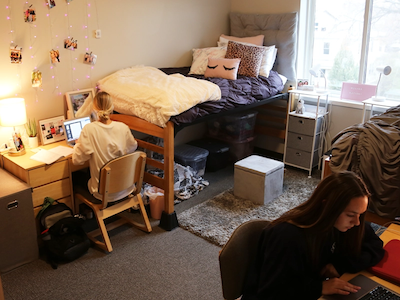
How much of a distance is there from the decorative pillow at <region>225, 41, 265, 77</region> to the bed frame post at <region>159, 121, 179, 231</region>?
1.36 meters

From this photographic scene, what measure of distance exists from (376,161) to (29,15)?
259 cm

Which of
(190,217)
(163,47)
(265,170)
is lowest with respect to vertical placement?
(190,217)

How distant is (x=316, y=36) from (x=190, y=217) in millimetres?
2363

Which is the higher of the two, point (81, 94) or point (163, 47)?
point (163, 47)

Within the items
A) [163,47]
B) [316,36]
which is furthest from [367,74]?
[163,47]

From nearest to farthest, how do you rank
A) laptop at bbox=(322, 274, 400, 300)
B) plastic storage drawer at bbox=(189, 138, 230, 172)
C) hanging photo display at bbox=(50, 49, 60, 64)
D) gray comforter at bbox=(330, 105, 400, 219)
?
laptop at bbox=(322, 274, 400, 300)
gray comforter at bbox=(330, 105, 400, 219)
hanging photo display at bbox=(50, 49, 60, 64)
plastic storage drawer at bbox=(189, 138, 230, 172)

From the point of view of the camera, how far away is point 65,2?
3.11 m

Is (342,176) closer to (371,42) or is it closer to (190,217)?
(190,217)

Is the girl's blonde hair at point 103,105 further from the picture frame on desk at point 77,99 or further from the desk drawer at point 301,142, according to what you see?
the desk drawer at point 301,142

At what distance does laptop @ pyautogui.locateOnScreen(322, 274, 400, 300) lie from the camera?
1301 mm

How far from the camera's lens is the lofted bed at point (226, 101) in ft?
9.66

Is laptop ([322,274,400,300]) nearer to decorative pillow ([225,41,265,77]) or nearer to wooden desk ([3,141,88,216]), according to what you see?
wooden desk ([3,141,88,216])

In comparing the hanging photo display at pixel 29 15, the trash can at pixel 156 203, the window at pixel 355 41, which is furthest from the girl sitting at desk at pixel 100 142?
the window at pixel 355 41

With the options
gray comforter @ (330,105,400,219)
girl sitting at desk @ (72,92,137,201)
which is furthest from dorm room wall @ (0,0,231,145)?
gray comforter @ (330,105,400,219)
